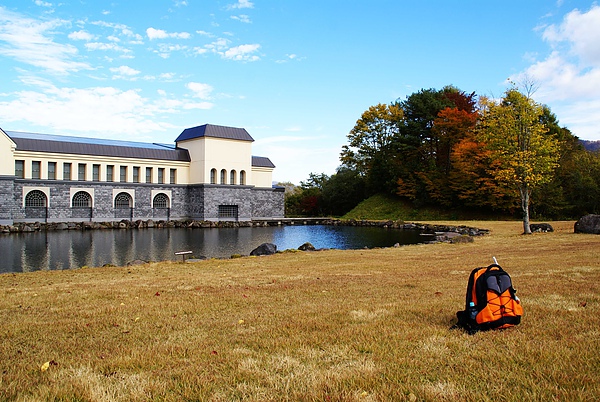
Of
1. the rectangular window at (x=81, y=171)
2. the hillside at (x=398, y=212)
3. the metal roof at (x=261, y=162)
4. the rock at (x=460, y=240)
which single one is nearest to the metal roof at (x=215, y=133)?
the metal roof at (x=261, y=162)

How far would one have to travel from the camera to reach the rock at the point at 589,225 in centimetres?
2175

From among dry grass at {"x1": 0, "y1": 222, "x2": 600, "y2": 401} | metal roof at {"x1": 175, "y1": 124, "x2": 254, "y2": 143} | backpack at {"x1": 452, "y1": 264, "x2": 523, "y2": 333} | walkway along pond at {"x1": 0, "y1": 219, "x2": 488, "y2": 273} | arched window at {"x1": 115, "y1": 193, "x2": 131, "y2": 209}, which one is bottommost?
walkway along pond at {"x1": 0, "y1": 219, "x2": 488, "y2": 273}

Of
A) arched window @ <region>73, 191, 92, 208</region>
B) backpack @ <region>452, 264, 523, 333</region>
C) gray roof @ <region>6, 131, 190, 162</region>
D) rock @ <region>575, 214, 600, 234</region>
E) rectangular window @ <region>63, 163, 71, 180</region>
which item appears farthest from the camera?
rectangular window @ <region>63, 163, 71, 180</region>

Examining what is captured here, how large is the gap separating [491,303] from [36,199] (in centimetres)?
4708

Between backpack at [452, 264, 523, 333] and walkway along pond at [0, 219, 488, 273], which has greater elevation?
backpack at [452, 264, 523, 333]

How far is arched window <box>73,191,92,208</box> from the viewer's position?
46.0 metres

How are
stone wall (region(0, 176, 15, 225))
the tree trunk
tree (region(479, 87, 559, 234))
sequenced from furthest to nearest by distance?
1. stone wall (region(0, 176, 15, 225))
2. the tree trunk
3. tree (region(479, 87, 559, 234))

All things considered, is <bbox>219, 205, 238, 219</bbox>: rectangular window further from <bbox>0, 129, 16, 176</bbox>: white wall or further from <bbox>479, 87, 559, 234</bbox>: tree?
<bbox>479, 87, 559, 234</bbox>: tree

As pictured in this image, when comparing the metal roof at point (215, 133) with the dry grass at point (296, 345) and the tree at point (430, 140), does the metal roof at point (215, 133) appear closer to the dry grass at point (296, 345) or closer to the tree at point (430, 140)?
the tree at point (430, 140)

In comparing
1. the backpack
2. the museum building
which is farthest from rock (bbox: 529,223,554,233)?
the museum building

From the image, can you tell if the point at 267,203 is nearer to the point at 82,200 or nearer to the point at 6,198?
the point at 82,200

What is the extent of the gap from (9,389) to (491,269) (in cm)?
482

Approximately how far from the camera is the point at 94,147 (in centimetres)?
4819

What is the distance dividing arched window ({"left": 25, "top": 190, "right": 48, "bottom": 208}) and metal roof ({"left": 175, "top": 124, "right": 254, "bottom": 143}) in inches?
Result: 670
